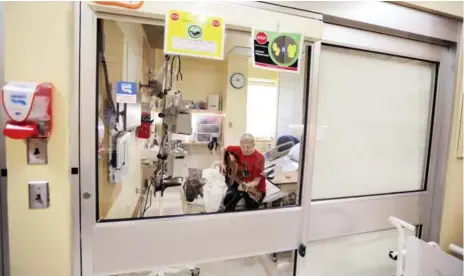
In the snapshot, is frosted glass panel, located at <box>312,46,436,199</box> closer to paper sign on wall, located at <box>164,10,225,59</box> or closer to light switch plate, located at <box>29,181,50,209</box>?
paper sign on wall, located at <box>164,10,225,59</box>

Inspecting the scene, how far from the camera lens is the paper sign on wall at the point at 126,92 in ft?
4.17

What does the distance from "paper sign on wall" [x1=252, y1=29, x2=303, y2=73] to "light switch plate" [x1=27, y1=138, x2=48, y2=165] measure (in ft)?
3.29

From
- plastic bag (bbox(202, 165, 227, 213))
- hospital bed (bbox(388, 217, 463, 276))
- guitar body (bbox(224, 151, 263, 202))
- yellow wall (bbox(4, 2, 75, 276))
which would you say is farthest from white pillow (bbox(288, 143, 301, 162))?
yellow wall (bbox(4, 2, 75, 276))

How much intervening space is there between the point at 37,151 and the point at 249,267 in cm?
127

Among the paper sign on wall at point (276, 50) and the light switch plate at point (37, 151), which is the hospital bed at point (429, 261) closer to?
the paper sign on wall at point (276, 50)

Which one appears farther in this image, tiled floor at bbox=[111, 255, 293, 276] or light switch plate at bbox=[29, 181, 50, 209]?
tiled floor at bbox=[111, 255, 293, 276]

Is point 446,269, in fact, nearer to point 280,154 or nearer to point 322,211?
point 322,211

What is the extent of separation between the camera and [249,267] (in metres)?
1.57

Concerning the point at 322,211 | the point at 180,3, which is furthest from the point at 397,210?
the point at 180,3

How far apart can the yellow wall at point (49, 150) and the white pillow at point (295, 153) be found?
1.17 m

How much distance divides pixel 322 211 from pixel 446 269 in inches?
24.2

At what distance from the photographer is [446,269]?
1.08 metres

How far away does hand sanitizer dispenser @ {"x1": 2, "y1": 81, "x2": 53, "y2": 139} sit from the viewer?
929mm

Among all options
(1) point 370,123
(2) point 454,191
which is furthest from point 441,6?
(2) point 454,191
